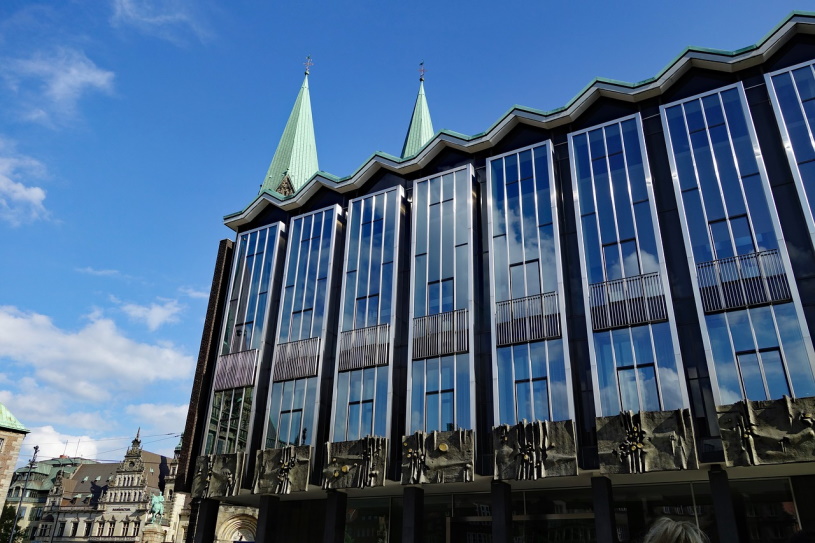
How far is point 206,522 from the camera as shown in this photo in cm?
2917

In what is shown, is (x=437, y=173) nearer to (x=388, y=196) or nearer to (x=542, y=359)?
(x=388, y=196)

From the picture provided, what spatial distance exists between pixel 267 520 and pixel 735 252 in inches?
859

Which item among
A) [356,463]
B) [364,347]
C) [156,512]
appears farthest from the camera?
[156,512]

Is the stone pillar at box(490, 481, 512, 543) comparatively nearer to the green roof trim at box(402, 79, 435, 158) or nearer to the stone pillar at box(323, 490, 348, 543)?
the stone pillar at box(323, 490, 348, 543)

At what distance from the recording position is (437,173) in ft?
98.8

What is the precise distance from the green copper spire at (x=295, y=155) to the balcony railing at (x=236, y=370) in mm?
17815

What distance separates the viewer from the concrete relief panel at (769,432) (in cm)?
1852

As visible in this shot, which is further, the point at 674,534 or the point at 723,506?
the point at 723,506

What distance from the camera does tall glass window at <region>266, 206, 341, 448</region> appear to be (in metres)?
28.7

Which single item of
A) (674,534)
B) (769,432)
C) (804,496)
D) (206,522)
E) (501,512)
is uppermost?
(769,432)

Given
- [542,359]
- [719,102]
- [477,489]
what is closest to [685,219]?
[719,102]

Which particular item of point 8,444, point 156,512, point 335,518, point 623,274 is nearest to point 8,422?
point 8,444

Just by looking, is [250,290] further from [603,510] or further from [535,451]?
→ [603,510]

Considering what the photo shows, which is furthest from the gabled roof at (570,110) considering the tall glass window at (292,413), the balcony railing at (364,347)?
the tall glass window at (292,413)
